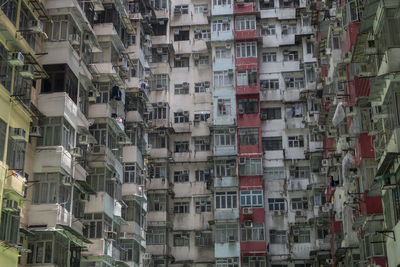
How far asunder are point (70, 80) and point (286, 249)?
68.3ft

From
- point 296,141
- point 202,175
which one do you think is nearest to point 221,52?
point 296,141

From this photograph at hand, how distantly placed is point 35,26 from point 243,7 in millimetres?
23477

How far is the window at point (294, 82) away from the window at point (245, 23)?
4.55m

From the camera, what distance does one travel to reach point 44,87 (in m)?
26.4

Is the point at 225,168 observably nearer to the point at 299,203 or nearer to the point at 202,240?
the point at 202,240

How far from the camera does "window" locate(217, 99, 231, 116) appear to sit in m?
43.5

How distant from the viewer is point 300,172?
43.1m

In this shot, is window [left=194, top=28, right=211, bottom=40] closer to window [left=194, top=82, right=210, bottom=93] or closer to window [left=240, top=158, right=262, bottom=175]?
window [left=194, top=82, right=210, bottom=93]

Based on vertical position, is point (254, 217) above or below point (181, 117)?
below

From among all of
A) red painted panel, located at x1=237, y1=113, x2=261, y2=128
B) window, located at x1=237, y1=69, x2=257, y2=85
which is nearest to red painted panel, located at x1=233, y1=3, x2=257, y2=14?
window, located at x1=237, y1=69, x2=257, y2=85

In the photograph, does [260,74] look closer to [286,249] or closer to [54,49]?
[286,249]

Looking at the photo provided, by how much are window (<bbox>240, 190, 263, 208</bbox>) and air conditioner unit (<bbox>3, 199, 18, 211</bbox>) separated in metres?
21.6

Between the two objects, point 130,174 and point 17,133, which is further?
point 130,174

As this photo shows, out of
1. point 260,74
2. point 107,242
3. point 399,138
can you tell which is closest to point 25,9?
point 107,242
